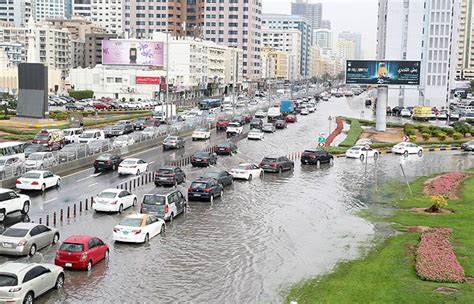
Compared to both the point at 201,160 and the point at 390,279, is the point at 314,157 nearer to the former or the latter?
the point at 201,160

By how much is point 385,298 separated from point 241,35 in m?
174

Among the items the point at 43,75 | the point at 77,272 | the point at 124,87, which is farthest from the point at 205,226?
the point at 124,87

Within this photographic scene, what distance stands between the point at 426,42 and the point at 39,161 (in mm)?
104963

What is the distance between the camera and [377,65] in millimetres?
80688

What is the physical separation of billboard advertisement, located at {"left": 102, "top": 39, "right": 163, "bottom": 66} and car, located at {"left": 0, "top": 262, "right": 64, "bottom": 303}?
112m

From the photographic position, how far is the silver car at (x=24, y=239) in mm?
25250

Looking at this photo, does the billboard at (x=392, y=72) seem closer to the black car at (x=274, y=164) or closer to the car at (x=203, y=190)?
the black car at (x=274, y=164)

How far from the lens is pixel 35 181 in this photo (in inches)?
1545

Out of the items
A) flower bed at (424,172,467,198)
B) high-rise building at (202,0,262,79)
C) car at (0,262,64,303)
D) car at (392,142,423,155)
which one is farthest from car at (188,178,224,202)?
high-rise building at (202,0,262,79)

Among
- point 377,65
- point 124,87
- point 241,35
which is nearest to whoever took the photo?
point 377,65

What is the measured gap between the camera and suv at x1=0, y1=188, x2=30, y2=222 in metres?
31.5

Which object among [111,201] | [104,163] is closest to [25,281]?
[111,201]

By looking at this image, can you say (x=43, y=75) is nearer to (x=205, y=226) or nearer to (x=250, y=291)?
(x=205, y=226)

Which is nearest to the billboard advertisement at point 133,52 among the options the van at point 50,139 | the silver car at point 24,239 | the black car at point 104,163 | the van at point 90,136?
the van at point 90,136
